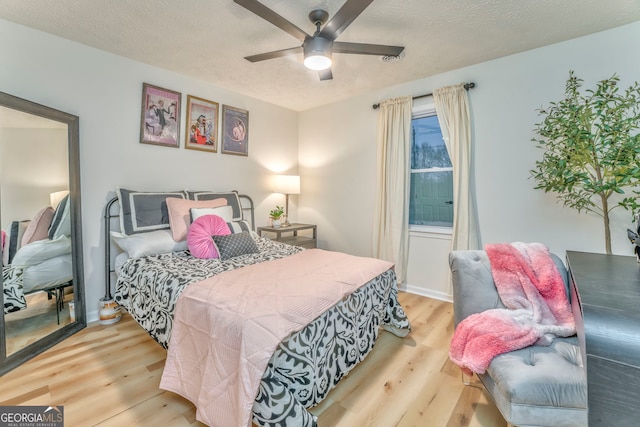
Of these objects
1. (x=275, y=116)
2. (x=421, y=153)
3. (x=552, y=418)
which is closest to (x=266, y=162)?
(x=275, y=116)

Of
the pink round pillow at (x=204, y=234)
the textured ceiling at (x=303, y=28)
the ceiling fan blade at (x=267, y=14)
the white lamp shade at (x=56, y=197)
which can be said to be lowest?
the pink round pillow at (x=204, y=234)

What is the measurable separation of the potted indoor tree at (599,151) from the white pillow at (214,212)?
9.28ft

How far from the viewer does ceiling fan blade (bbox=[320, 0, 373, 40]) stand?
1.46 metres

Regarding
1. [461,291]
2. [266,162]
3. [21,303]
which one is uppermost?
[266,162]

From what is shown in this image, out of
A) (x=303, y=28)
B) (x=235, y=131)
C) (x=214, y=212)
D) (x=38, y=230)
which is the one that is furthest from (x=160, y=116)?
(x=303, y=28)

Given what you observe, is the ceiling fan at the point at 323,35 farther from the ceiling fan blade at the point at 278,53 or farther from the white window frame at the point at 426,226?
the white window frame at the point at 426,226

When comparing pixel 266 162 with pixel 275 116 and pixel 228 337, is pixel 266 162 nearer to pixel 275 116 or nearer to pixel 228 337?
pixel 275 116

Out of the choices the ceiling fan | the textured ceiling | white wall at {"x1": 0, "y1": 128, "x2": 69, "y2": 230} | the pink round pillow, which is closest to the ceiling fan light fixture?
the ceiling fan

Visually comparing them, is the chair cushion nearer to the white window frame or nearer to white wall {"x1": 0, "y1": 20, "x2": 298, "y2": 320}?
the white window frame

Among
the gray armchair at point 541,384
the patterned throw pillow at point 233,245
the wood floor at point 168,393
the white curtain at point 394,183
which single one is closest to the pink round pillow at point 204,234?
the patterned throw pillow at point 233,245

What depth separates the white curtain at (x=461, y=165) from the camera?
284cm

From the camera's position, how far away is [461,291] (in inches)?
68.5

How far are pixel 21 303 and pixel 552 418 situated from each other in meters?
3.18

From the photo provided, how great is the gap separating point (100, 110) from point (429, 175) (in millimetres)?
3399
